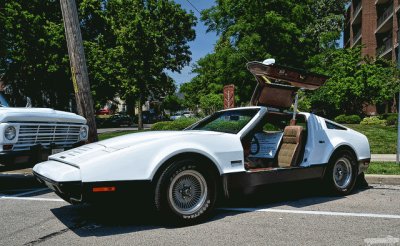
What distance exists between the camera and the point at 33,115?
6.39 metres

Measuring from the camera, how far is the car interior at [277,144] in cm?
549

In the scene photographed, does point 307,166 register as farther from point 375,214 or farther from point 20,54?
point 20,54

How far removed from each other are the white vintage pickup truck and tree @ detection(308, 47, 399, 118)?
71.5 feet

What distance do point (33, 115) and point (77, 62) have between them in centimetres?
281

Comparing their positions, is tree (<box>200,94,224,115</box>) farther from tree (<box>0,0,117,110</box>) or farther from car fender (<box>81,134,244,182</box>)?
car fender (<box>81,134,244,182</box>)

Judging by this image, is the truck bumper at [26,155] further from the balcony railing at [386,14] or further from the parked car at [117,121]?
the parked car at [117,121]

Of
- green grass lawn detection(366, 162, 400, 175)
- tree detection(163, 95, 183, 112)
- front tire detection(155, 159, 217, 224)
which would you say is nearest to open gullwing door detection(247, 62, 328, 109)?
front tire detection(155, 159, 217, 224)

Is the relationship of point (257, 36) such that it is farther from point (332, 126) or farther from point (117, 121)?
point (117, 121)

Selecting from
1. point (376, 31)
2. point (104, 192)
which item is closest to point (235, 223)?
point (104, 192)

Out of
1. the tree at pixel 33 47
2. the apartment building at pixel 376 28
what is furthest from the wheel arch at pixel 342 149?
the apartment building at pixel 376 28

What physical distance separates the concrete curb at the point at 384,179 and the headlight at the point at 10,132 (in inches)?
251

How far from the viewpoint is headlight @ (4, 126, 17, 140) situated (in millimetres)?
5908

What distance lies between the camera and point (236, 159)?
15.4ft

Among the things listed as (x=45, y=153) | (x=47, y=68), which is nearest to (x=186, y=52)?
(x=47, y=68)
